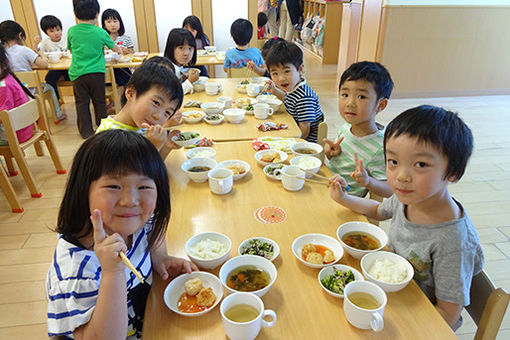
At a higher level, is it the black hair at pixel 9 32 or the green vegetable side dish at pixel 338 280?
the black hair at pixel 9 32

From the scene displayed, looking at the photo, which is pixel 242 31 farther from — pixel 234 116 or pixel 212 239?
pixel 212 239

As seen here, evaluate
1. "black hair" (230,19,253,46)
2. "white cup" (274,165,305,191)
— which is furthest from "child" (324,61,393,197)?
"black hair" (230,19,253,46)

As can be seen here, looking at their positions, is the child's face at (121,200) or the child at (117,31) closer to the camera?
the child's face at (121,200)

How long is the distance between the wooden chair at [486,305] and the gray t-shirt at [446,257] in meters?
0.04

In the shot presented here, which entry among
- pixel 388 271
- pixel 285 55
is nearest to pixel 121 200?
pixel 388 271

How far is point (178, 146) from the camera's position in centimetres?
192

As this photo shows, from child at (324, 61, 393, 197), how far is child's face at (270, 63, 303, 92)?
728 mm

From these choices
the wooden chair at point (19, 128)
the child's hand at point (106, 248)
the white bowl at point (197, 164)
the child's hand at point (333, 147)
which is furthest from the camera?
the wooden chair at point (19, 128)

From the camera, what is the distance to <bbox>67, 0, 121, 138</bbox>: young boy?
13.4 feet

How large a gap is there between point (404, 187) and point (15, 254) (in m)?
2.56

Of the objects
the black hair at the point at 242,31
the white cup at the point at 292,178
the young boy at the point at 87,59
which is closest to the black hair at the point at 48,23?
the young boy at the point at 87,59

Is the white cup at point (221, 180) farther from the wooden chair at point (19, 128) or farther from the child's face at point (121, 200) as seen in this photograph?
the wooden chair at point (19, 128)

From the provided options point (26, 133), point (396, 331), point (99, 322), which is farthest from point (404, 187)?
point (26, 133)

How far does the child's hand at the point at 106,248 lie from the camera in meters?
0.82
